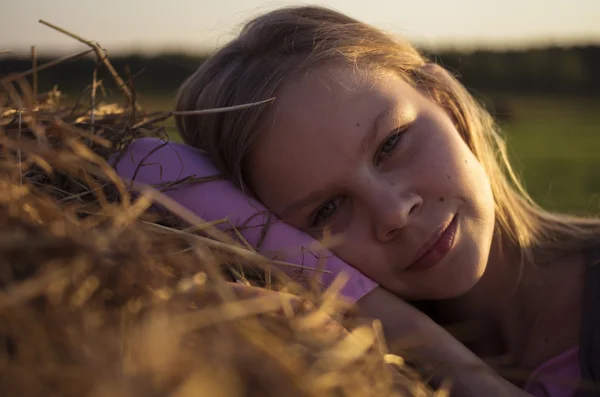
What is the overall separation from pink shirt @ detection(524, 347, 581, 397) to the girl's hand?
0.77 ft

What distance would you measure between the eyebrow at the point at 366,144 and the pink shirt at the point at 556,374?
0.61 metres

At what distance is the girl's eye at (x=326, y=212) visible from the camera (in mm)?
1493

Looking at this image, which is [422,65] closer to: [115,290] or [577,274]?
[577,274]

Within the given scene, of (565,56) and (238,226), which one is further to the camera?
(565,56)

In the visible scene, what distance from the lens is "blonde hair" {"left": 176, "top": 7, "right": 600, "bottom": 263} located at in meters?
1.60

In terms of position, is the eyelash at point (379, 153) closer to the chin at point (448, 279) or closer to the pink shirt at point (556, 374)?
the chin at point (448, 279)

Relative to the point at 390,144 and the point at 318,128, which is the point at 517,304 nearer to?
the point at 390,144

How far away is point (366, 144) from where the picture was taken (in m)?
1.43

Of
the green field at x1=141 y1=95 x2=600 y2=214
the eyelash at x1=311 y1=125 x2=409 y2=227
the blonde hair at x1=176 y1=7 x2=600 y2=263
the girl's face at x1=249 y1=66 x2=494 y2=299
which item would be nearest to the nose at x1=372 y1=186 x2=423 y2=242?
the girl's face at x1=249 y1=66 x2=494 y2=299

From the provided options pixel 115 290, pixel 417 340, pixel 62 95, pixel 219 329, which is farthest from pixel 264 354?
pixel 62 95

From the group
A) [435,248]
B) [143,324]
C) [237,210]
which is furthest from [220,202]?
[143,324]

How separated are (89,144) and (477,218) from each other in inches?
35.6

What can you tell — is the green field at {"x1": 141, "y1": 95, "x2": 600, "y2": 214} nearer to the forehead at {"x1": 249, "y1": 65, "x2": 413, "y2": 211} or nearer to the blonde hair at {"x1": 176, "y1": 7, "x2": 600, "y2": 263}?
the blonde hair at {"x1": 176, "y1": 7, "x2": 600, "y2": 263}

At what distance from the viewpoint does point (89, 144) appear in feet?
4.92
